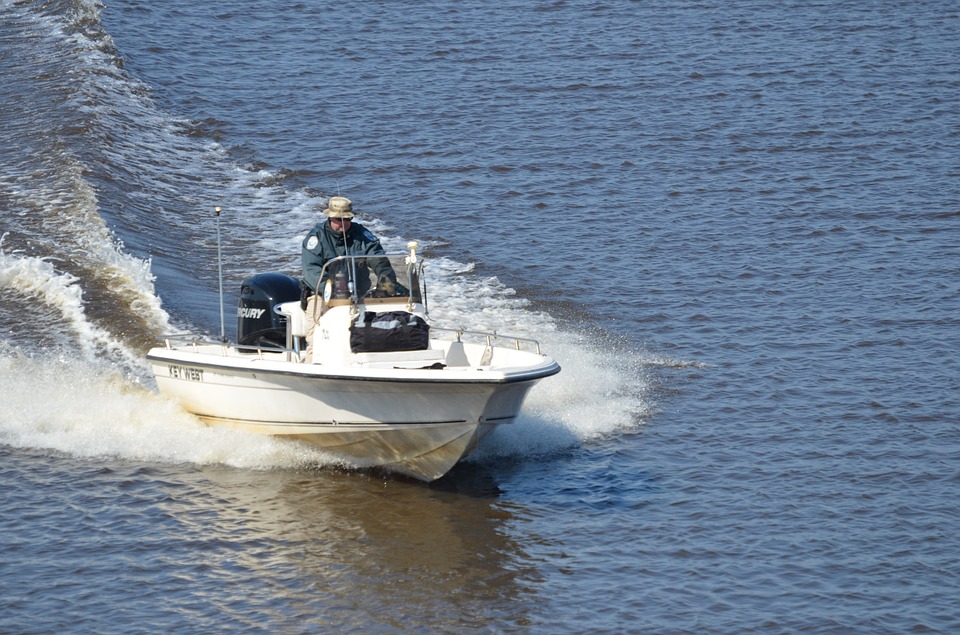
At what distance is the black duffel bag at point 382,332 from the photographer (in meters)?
11.9

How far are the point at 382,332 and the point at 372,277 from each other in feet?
2.37

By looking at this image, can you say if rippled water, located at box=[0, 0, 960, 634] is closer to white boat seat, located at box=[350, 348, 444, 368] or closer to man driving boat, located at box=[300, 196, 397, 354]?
white boat seat, located at box=[350, 348, 444, 368]

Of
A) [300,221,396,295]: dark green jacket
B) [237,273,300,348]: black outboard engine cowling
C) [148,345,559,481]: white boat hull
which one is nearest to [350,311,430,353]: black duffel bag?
[148,345,559,481]: white boat hull

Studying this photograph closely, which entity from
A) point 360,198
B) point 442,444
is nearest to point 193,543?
point 442,444

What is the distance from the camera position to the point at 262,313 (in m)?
13.2

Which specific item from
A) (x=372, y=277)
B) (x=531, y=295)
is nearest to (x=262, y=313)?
(x=372, y=277)

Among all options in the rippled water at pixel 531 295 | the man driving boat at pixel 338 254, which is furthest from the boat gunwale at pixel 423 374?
the rippled water at pixel 531 295

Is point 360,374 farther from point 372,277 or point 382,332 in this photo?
point 372,277

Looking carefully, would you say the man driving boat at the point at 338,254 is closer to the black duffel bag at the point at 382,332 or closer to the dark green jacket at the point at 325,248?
the dark green jacket at the point at 325,248

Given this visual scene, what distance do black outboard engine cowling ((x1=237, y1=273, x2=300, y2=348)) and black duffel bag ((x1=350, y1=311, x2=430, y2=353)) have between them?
136 centimetres

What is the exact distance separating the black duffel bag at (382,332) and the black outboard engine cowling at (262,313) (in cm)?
136

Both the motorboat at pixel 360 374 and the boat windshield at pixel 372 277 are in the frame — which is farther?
the boat windshield at pixel 372 277

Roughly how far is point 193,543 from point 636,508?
12.5ft

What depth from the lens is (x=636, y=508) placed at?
11922mm
